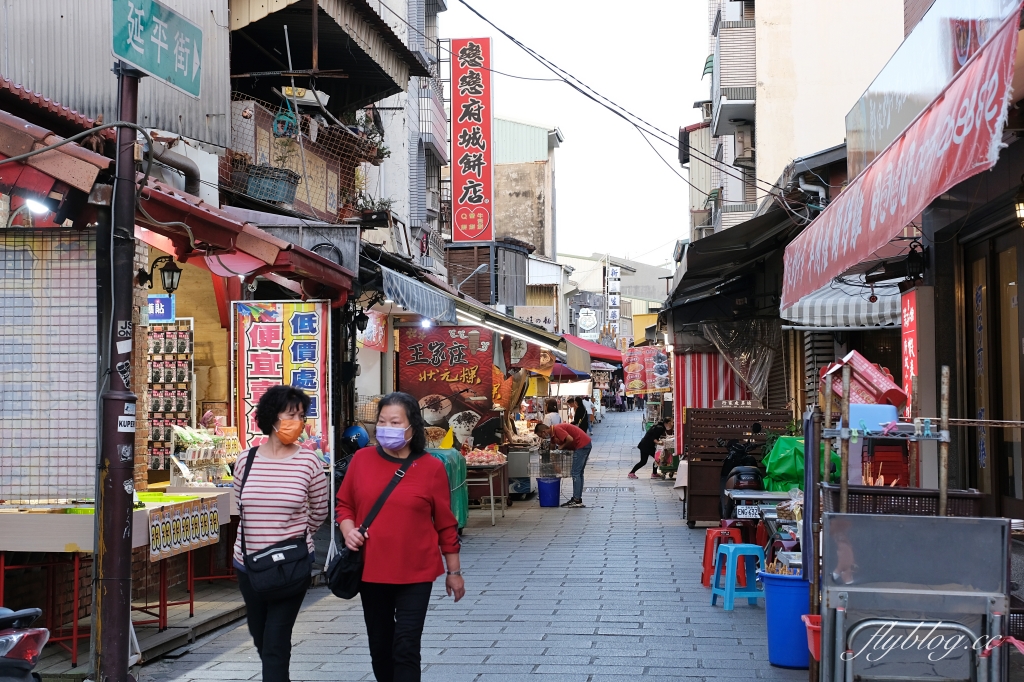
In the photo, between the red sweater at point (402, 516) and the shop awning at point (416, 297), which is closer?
the red sweater at point (402, 516)

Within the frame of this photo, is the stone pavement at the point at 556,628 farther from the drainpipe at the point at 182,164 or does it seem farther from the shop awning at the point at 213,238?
the drainpipe at the point at 182,164

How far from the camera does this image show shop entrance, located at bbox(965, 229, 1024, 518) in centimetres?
794

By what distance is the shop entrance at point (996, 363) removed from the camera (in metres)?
7.94

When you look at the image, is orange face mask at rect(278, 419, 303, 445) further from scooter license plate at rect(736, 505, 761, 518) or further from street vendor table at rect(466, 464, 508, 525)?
street vendor table at rect(466, 464, 508, 525)

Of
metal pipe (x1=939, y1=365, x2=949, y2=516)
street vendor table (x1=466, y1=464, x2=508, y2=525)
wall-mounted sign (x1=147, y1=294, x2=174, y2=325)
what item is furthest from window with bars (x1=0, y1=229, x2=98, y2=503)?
street vendor table (x1=466, y1=464, x2=508, y2=525)

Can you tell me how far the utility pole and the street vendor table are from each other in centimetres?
1075

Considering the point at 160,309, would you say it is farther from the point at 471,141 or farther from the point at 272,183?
the point at 471,141

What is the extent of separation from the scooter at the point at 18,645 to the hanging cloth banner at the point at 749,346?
1801 centimetres

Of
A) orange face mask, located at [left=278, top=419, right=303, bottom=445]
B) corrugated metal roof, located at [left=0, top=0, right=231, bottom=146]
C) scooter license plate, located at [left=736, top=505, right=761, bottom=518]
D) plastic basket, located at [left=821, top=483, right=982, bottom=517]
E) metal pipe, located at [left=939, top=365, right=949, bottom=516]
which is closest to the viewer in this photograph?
metal pipe, located at [left=939, top=365, right=949, bottom=516]

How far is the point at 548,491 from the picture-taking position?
20469 millimetres

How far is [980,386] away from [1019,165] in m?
2.18

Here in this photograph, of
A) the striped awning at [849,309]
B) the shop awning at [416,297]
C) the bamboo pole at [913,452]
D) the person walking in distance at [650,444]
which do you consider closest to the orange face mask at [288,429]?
the bamboo pole at [913,452]

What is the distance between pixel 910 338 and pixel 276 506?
5.51 meters

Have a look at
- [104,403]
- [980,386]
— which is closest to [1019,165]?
[980,386]
